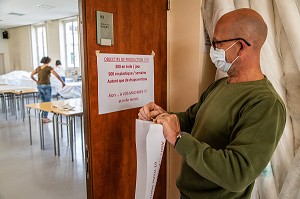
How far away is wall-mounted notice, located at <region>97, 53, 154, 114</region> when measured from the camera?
4.43 ft

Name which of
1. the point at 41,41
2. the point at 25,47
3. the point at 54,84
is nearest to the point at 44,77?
the point at 54,84

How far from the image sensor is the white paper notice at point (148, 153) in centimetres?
103

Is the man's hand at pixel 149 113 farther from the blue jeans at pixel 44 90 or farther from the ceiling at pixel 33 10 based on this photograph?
the ceiling at pixel 33 10

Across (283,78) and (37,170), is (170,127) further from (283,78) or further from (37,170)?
(37,170)

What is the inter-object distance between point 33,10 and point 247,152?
901 cm

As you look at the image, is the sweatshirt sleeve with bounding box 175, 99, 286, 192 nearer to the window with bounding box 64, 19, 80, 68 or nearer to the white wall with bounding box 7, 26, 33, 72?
the window with bounding box 64, 19, 80, 68

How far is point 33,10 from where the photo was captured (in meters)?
8.20

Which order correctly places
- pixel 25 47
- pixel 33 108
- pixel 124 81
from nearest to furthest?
pixel 124 81 < pixel 33 108 < pixel 25 47

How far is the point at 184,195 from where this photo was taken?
115 centimetres

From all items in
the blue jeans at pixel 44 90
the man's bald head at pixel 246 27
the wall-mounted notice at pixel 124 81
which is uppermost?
the man's bald head at pixel 246 27

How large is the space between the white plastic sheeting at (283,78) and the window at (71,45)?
9.07 m

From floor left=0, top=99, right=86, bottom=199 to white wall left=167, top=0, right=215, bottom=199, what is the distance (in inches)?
62.6

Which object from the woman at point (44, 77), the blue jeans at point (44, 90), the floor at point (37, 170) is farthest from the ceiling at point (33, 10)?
the floor at point (37, 170)

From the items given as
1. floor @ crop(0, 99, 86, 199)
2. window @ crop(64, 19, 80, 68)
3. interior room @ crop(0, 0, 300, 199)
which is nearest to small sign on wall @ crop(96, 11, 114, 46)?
interior room @ crop(0, 0, 300, 199)
